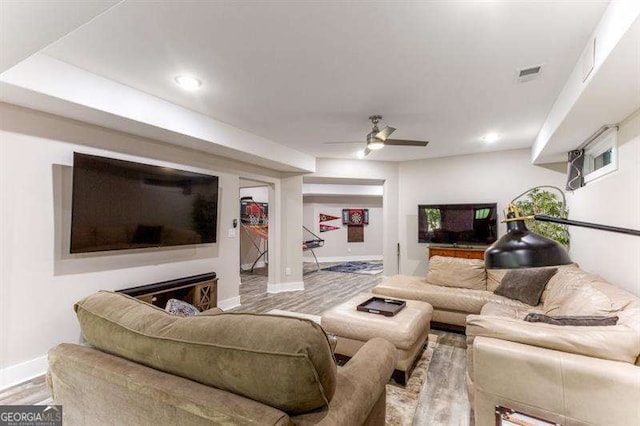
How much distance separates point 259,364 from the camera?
3.09 feet

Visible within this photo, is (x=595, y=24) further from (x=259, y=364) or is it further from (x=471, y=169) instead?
(x=471, y=169)

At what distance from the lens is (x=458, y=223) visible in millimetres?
5469

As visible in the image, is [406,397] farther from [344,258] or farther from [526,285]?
[344,258]

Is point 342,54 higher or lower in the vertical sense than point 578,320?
higher

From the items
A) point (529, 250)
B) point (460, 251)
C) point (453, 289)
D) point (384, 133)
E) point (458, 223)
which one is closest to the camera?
point (529, 250)

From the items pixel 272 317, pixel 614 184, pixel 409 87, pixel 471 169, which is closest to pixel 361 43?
pixel 409 87

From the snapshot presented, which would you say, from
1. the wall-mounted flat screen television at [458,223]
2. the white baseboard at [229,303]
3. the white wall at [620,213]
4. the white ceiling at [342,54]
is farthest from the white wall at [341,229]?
the white wall at [620,213]

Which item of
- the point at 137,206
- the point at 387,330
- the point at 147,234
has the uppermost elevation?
the point at 137,206

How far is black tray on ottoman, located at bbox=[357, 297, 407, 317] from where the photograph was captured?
2734 millimetres

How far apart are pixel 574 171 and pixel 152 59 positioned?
197 inches

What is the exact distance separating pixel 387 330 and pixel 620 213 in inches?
85.0

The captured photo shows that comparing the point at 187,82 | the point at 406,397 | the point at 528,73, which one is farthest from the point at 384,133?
the point at 406,397

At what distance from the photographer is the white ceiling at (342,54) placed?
5.96ft

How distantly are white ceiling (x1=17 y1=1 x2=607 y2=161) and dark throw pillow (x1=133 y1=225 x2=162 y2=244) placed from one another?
1403 mm
